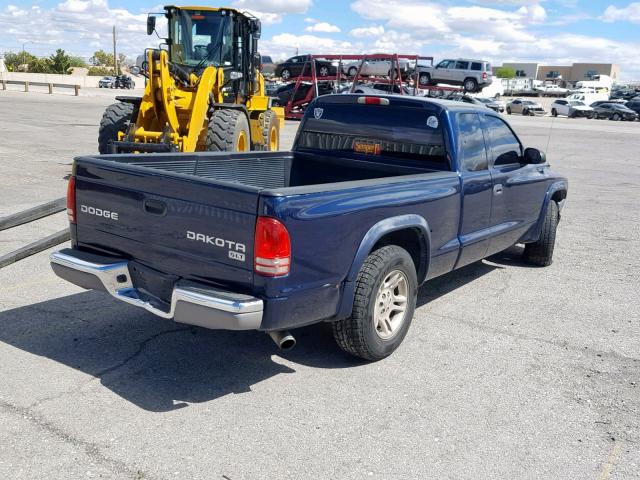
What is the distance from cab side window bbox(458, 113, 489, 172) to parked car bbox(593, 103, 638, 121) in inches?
1992

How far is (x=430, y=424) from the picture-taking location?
387 cm

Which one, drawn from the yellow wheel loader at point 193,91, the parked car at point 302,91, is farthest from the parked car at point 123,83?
the yellow wheel loader at point 193,91

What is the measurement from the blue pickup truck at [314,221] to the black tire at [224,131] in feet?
15.6

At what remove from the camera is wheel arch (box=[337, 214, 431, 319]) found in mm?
4238

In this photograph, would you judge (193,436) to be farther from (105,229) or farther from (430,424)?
(105,229)

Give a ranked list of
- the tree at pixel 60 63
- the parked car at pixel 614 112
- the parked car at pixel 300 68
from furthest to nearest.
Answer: the tree at pixel 60 63, the parked car at pixel 614 112, the parked car at pixel 300 68

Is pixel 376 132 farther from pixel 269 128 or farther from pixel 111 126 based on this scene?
pixel 269 128

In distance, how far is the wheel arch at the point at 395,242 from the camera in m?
4.24

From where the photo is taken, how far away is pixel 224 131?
11.0 meters

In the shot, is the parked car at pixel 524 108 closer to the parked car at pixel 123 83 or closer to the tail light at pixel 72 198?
the parked car at pixel 123 83

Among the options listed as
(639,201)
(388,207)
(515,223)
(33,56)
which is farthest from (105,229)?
(33,56)

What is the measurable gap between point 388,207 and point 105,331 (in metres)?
2.36

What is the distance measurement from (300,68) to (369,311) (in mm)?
31541

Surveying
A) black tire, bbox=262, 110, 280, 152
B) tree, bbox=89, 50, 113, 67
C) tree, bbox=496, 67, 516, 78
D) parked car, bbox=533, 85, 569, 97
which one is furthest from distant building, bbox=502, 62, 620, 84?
black tire, bbox=262, 110, 280, 152
